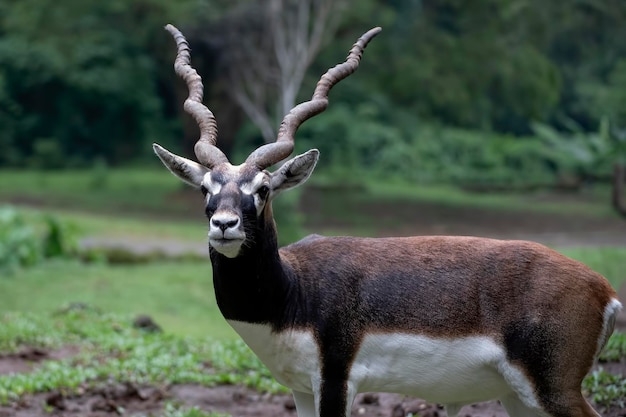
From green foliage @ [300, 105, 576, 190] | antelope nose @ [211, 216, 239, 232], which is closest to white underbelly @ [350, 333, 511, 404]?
antelope nose @ [211, 216, 239, 232]

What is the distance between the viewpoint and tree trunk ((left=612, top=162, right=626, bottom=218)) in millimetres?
18375

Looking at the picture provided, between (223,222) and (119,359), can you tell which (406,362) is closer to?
(223,222)

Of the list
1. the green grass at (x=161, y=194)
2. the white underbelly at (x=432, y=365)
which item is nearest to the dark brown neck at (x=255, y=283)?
the white underbelly at (x=432, y=365)

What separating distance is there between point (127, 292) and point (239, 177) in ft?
30.6

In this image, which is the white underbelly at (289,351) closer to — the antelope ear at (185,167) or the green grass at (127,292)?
the antelope ear at (185,167)

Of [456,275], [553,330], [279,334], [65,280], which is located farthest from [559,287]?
[65,280]

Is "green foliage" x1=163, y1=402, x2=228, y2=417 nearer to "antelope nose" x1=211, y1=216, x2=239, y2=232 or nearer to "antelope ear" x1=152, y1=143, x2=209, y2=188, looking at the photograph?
"antelope ear" x1=152, y1=143, x2=209, y2=188

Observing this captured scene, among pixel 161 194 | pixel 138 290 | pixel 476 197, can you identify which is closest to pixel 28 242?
pixel 138 290

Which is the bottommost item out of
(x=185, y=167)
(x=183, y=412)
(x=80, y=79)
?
(x=183, y=412)

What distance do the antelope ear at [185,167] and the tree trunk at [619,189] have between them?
15.0 m

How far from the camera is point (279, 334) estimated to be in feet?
15.6

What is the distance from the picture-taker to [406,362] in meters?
4.73

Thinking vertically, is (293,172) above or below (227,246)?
above

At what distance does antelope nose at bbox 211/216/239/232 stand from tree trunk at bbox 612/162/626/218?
15319mm
